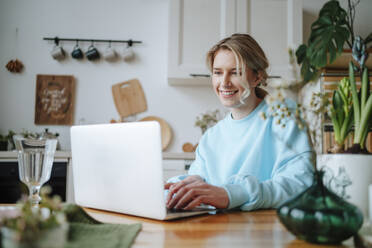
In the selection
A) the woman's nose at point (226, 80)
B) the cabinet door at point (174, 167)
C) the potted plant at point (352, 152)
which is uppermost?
the woman's nose at point (226, 80)

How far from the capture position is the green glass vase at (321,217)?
0.57 m

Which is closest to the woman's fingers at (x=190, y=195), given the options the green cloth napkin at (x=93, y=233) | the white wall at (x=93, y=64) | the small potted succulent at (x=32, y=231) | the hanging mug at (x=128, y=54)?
the green cloth napkin at (x=93, y=233)

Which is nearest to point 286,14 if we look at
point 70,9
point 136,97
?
point 136,97

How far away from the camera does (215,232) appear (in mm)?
669

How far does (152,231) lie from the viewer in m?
0.67

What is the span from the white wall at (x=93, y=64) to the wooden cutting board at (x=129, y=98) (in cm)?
5

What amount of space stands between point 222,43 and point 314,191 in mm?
947

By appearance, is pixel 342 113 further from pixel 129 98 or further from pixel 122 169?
pixel 129 98

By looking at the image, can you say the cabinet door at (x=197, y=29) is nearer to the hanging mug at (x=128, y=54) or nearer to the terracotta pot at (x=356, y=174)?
the hanging mug at (x=128, y=54)

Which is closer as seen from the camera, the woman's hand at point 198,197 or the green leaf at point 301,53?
the woman's hand at point 198,197

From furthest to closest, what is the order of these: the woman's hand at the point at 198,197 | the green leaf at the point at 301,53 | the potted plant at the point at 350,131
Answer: the green leaf at the point at 301,53 → the woman's hand at the point at 198,197 → the potted plant at the point at 350,131

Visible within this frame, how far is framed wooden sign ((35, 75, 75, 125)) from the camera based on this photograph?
3104 mm

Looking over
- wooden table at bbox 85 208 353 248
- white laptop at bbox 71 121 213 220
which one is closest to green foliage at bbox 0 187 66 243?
wooden table at bbox 85 208 353 248

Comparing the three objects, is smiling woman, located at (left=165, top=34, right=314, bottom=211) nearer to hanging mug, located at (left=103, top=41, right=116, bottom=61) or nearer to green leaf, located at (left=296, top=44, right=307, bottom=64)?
green leaf, located at (left=296, top=44, right=307, bottom=64)
